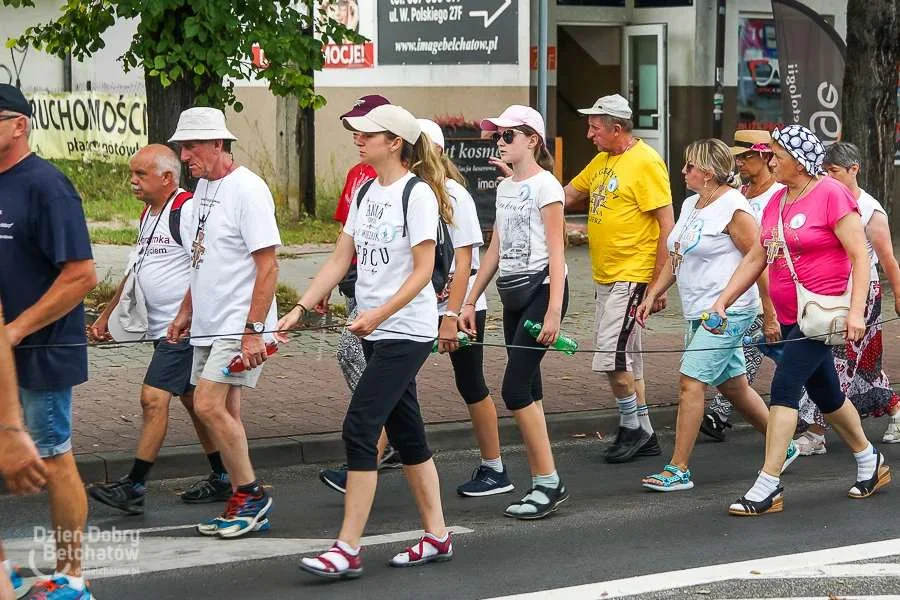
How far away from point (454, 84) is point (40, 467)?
14219 mm

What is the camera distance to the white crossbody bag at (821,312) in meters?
6.91

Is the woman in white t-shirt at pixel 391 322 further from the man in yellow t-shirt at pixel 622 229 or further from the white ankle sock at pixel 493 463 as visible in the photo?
the man in yellow t-shirt at pixel 622 229

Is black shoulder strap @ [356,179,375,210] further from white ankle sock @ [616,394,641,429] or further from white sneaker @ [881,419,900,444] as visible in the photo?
white sneaker @ [881,419,900,444]

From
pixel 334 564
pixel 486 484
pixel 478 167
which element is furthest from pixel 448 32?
pixel 334 564

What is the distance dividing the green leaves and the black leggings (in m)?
3.87

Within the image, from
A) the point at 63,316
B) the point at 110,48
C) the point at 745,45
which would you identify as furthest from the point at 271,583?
the point at 110,48

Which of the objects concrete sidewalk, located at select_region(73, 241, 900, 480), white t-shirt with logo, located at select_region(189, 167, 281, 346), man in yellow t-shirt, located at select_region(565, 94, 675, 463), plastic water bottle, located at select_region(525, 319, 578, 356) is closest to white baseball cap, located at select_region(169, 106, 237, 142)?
white t-shirt with logo, located at select_region(189, 167, 281, 346)

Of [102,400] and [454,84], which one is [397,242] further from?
[454,84]

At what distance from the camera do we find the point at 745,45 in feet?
64.0

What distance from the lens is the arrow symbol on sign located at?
690 inches

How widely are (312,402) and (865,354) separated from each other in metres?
3.37

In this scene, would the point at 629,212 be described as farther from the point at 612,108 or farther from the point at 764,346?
the point at 764,346

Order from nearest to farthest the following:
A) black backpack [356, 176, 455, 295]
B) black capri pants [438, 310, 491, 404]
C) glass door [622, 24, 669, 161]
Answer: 1. black backpack [356, 176, 455, 295]
2. black capri pants [438, 310, 491, 404]
3. glass door [622, 24, 669, 161]

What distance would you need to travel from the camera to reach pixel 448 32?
17797 millimetres
